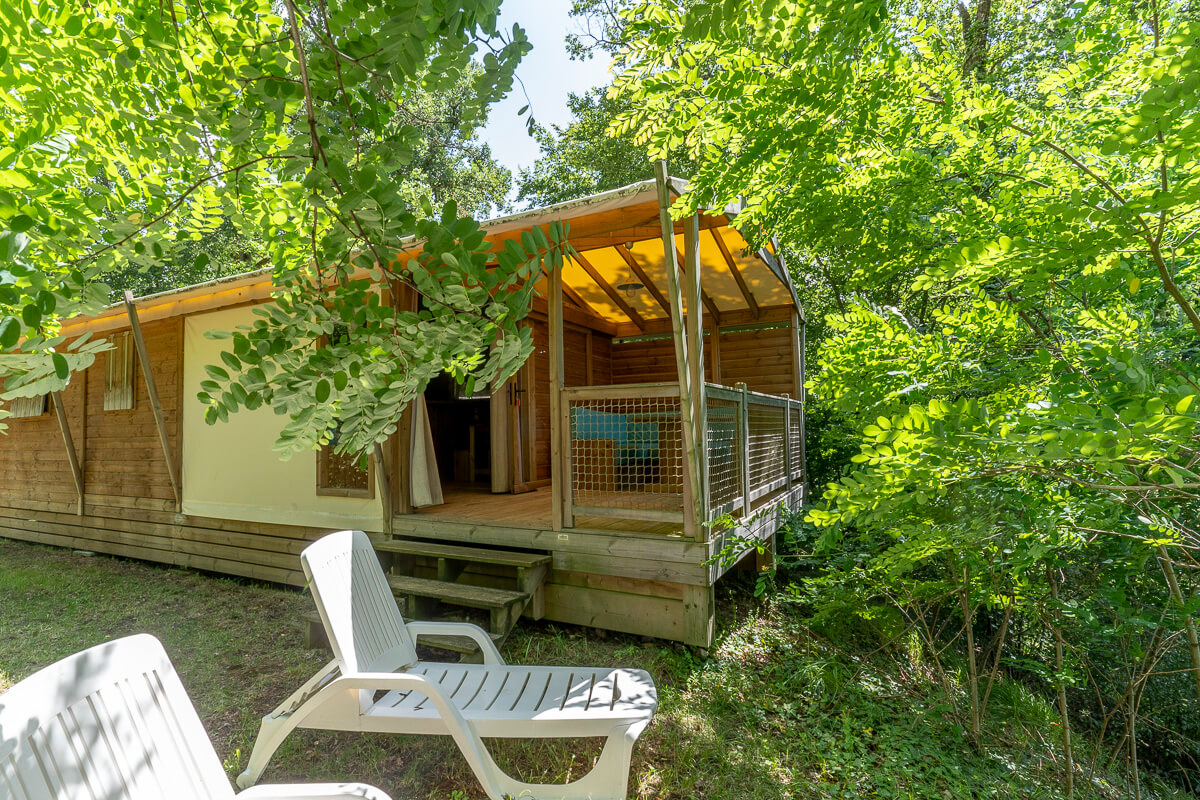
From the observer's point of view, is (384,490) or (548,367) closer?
(384,490)

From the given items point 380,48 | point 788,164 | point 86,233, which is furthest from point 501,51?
point 788,164

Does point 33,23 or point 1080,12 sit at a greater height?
point 1080,12

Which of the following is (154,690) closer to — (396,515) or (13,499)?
(396,515)

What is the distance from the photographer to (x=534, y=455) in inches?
275

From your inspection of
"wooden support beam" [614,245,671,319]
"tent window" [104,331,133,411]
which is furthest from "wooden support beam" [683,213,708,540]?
"tent window" [104,331,133,411]

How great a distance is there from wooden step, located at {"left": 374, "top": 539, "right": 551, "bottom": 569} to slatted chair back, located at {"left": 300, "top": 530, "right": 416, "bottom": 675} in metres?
1.05

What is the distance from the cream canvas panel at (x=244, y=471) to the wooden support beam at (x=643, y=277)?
3341mm

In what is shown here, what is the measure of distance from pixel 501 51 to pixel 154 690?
6.12ft

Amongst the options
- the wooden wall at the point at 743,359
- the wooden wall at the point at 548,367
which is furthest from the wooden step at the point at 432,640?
the wooden wall at the point at 743,359

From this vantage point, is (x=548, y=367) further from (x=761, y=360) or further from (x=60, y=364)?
(x=60, y=364)

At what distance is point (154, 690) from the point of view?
1.61 meters

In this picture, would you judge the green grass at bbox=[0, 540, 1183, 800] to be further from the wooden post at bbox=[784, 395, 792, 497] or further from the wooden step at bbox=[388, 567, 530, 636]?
the wooden post at bbox=[784, 395, 792, 497]

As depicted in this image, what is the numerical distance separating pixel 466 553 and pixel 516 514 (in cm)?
75

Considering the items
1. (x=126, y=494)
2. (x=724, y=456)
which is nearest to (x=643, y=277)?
(x=724, y=456)
